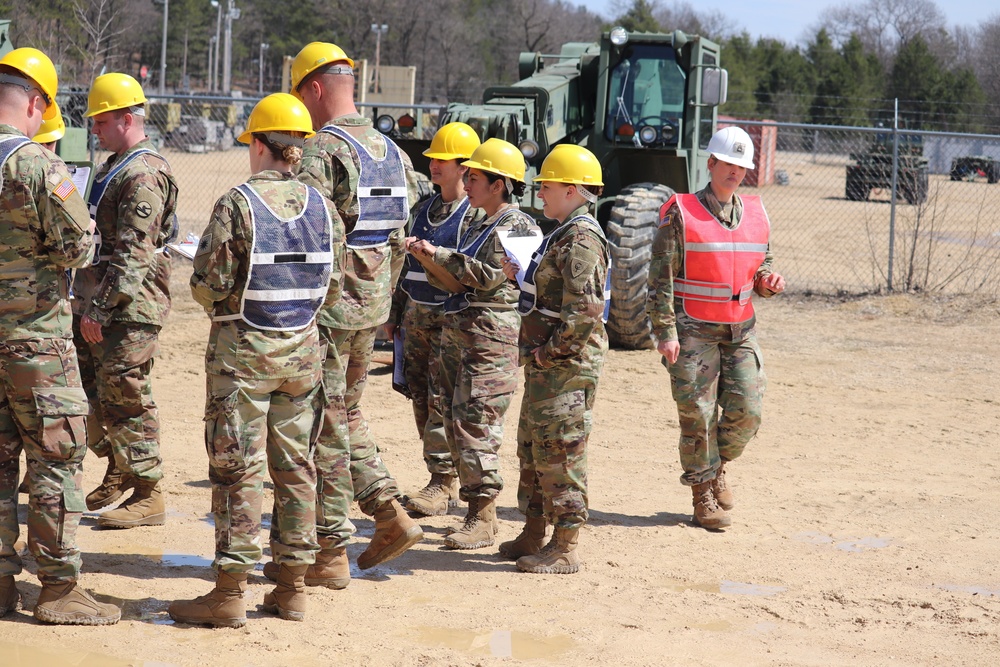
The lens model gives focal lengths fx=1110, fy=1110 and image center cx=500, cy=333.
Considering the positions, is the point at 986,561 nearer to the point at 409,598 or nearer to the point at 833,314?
the point at 409,598

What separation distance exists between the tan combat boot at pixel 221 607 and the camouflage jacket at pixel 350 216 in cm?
115

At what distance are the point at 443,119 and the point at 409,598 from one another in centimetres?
600

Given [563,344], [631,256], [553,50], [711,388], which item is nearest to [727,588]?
[711,388]

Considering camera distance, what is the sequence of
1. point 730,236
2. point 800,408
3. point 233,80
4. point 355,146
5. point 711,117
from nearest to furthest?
1. point 355,146
2. point 730,236
3. point 800,408
4. point 711,117
5. point 233,80

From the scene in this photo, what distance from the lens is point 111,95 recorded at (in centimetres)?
535

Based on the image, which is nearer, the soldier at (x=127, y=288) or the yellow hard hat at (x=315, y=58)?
the yellow hard hat at (x=315, y=58)

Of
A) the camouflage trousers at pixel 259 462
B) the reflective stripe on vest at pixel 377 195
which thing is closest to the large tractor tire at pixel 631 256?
the reflective stripe on vest at pixel 377 195

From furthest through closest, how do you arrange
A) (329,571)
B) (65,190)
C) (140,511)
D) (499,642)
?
1. (140,511)
2. (329,571)
3. (499,642)
4. (65,190)

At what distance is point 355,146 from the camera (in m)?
4.87

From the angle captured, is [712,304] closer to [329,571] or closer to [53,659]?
[329,571]

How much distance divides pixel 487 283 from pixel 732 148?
5.07 ft

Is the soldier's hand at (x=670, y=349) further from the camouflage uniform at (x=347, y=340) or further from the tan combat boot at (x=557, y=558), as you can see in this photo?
the camouflage uniform at (x=347, y=340)

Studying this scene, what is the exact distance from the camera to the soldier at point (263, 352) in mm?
4172

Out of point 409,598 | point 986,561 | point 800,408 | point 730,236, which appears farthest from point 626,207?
point 409,598
